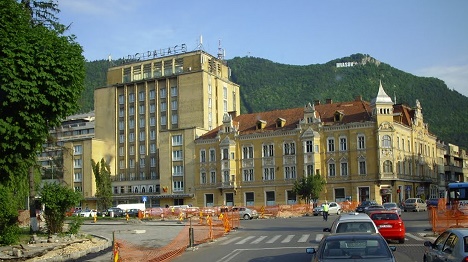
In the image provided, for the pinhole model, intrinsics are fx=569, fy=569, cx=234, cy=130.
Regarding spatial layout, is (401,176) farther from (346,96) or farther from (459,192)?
(346,96)

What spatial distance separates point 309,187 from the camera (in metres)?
70.4

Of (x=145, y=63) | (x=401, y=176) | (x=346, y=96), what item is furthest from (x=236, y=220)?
(x=346, y=96)

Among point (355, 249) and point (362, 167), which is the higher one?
point (362, 167)

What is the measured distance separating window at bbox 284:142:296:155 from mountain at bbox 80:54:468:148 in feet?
202

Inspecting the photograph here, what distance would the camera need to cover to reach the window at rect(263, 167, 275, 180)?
260ft

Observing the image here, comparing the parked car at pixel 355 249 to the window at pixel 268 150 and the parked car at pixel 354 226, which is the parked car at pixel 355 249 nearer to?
the parked car at pixel 354 226

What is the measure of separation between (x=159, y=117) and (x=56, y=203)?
70586mm

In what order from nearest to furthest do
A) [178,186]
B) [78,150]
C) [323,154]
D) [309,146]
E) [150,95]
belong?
[323,154]
[309,146]
[178,186]
[78,150]
[150,95]

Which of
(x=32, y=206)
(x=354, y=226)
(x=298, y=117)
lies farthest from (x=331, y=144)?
(x=354, y=226)

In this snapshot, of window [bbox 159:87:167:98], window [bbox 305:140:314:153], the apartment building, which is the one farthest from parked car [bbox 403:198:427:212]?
window [bbox 159:87:167:98]

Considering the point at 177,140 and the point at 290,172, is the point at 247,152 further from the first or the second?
the point at 177,140

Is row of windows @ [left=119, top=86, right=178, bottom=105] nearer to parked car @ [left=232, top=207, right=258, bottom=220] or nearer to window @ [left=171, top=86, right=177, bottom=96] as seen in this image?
window @ [left=171, top=86, right=177, bottom=96]

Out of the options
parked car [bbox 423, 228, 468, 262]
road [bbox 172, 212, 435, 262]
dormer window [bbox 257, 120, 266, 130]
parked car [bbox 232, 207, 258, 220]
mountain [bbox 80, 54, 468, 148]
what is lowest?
parked car [bbox 232, 207, 258, 220]

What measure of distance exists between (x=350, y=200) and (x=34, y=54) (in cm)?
5604
